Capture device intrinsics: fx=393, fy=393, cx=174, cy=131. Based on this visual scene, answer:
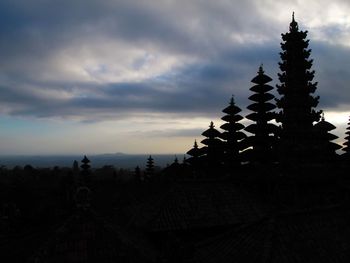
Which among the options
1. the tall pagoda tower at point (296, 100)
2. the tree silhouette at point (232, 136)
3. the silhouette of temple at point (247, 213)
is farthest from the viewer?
the tree silhouette at point (232, 136)

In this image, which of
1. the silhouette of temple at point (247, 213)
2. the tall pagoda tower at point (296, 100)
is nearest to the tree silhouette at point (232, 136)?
the silhouette of temple at point (247, 213)

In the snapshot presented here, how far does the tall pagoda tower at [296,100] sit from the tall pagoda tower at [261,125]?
4.00 m

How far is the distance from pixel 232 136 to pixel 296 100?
500 inches

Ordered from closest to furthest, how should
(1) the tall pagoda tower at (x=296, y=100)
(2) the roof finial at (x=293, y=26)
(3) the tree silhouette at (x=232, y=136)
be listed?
(1) the tall pagoda tower at (x=296, y=100), (2) the roof finial at (x=293, y=26), (3) the tree silhouette at (x=232, y=136)

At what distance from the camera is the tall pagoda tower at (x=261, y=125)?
44.2 metres

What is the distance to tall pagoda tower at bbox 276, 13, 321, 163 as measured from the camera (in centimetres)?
3788

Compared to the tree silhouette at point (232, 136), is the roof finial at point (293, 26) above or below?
above

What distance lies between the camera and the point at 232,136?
50812 millimetres

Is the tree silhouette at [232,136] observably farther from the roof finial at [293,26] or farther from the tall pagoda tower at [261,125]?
the roof finial at [293,26]

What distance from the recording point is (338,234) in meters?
17.7

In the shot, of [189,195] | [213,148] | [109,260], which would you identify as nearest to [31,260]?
[109,260]

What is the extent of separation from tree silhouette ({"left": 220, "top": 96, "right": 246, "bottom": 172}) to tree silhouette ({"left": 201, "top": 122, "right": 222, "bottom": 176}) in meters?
1.73

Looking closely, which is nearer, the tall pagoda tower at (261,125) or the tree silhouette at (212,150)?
the tall pagoda tower at (261,125)

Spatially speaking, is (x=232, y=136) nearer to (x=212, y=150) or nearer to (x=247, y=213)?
(x=212, y=150)
